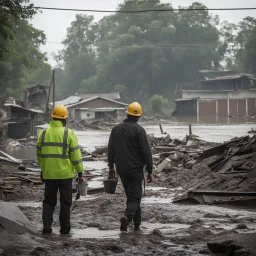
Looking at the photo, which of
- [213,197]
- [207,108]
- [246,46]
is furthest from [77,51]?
[213,197]

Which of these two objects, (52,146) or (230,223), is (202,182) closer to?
(230,223)

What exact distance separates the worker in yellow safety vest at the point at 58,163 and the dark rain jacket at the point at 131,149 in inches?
27.2

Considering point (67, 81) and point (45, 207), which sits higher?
point (67, 81)

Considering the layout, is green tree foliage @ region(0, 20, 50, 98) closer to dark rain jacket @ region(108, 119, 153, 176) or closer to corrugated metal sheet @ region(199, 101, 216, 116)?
corrugated metal sheet @ region(199, 101, 216, 116)

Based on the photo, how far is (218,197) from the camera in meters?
11.5

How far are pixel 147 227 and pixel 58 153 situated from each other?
1.82 meters

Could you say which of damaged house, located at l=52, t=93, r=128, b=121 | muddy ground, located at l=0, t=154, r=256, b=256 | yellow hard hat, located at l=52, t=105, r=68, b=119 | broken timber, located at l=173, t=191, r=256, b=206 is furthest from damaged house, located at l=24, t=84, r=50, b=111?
yellow hard hat, located at l=52, t=105, r=68, b=119

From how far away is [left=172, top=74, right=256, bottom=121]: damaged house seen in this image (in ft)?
322

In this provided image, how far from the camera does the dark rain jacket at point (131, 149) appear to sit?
29.7 ft

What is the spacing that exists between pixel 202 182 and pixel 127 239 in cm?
585

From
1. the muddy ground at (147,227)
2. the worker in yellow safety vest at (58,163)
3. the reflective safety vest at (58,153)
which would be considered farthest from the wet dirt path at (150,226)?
the reflective safety vest at (58,153)

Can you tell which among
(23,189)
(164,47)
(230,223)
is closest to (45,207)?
(230,223)

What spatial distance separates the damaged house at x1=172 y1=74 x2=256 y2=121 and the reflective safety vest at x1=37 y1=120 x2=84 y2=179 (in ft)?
288

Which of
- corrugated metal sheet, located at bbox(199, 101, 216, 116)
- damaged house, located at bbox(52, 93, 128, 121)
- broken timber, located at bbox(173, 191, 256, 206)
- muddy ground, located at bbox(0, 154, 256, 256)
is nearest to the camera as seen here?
muddy ground, located at bbox(0, 154, 256, 256)
